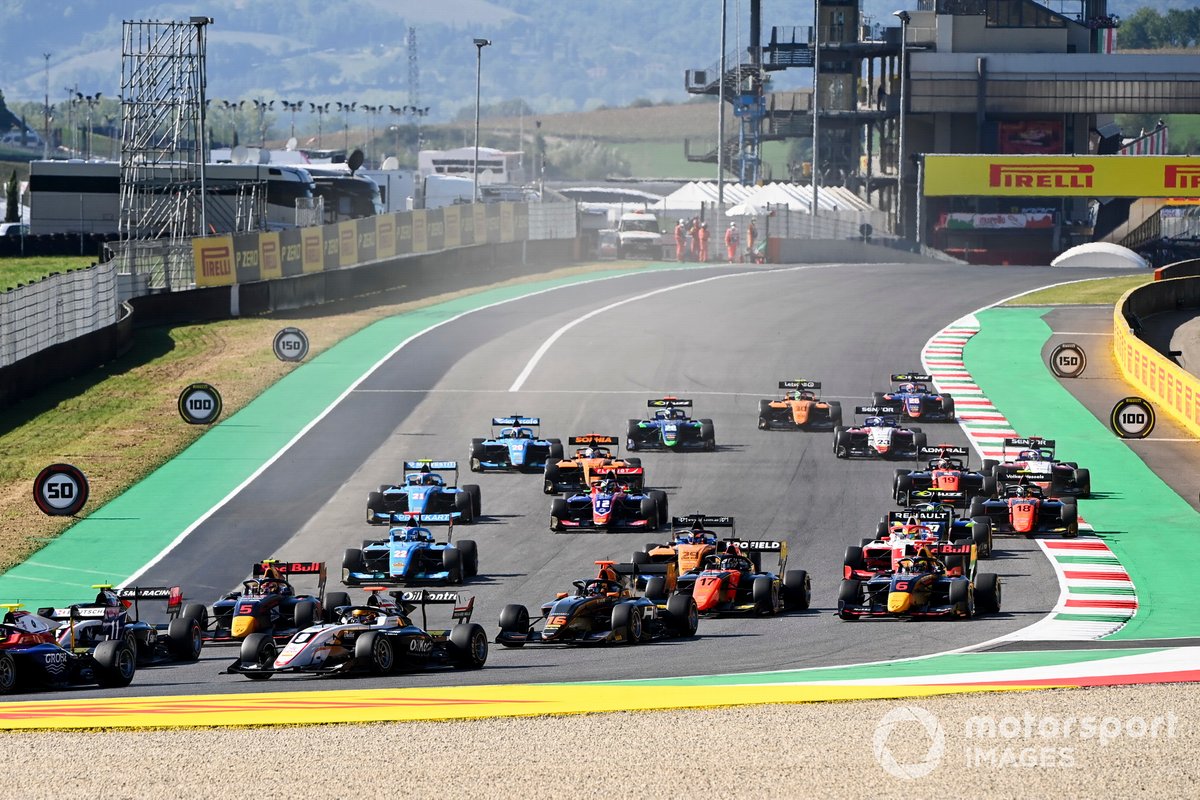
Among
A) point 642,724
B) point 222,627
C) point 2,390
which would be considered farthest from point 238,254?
point 642,724

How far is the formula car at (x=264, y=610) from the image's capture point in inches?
935

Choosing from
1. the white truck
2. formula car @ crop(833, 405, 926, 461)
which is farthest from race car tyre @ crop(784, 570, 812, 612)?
the white truck

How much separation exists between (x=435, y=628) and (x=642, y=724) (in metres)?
8.44

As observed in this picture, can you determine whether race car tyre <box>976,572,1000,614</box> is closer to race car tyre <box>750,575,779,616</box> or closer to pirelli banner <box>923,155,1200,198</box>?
race car tyre <box>750,575,779,616</box>

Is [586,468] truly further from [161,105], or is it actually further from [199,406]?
[161,105]

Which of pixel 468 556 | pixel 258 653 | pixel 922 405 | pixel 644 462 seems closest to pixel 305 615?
pixel 258 653

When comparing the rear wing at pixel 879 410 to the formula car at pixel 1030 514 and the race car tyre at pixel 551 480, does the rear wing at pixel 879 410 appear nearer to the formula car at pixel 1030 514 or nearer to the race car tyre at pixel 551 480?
the race car tyre at pixel 551 480

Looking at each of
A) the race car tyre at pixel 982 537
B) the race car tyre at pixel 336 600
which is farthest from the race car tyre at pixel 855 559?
the race car tyre at pixel 336 600

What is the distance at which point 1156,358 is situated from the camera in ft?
151

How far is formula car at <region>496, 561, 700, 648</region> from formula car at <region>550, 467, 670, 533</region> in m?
7.04

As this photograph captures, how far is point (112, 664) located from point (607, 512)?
1241cm

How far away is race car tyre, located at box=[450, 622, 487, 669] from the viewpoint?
2134 cm

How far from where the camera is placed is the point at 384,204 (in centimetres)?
10225

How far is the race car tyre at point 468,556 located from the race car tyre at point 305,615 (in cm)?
471
